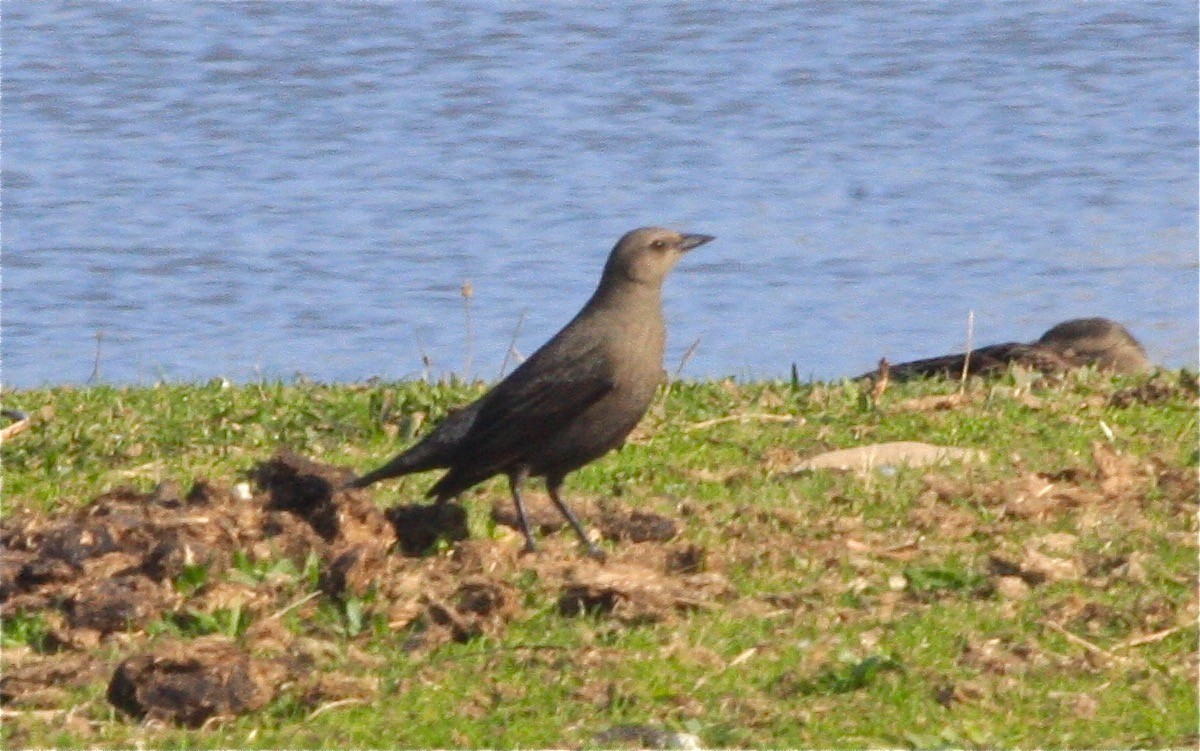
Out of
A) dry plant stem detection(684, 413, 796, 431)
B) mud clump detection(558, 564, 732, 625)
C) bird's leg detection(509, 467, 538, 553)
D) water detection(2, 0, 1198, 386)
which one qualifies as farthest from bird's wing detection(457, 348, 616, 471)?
water detection(2, 0, 1198, 386)

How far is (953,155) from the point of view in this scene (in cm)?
1886

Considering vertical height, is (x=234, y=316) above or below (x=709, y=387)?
below

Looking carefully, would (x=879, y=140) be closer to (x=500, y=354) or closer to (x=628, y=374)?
(x=500, y=354)

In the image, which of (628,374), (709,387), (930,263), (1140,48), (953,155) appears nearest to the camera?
(628,374)

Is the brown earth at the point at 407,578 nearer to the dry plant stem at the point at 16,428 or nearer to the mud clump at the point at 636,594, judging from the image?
the mud clump at the point at 636,594

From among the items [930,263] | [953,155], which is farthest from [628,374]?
[953,155]

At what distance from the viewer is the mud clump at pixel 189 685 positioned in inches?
238

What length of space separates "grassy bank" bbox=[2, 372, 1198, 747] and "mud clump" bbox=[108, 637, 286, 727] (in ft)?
0.16

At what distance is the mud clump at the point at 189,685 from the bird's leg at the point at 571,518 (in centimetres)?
148

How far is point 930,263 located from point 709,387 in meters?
6.00

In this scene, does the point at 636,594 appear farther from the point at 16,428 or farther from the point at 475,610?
the point at 16,428

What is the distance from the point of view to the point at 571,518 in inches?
300

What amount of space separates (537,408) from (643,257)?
757 mm

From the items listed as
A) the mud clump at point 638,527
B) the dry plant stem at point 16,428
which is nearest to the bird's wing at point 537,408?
the mud clump at point 638,527
